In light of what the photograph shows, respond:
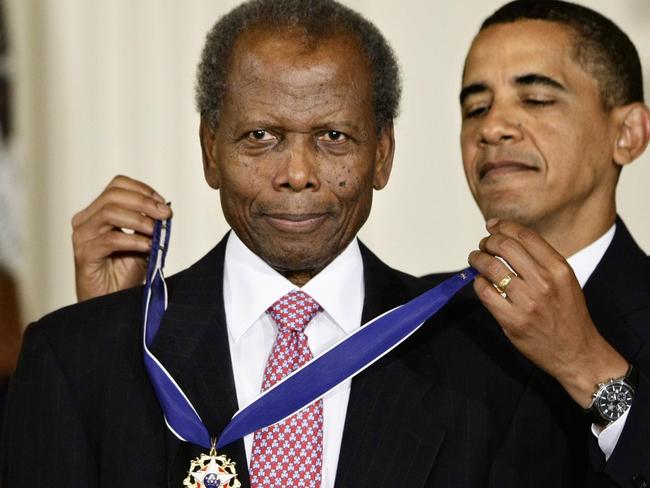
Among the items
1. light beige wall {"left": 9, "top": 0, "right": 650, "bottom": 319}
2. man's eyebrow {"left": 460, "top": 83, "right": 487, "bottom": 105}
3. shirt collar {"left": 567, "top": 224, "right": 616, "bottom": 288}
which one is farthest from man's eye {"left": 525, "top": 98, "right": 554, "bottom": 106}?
light beige wall {"left": 9, "top": 0, "right": 650, "bottom": 319}

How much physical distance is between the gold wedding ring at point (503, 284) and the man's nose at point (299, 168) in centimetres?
39

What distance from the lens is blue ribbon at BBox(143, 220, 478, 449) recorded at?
2346 mm

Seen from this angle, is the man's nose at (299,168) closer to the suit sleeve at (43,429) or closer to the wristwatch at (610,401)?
the suit sleeve at (43,429)

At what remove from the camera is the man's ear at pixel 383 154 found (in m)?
2.55

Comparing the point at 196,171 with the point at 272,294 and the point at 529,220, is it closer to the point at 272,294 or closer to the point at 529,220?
the point at 529,220

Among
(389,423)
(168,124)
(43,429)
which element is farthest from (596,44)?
(168,124)

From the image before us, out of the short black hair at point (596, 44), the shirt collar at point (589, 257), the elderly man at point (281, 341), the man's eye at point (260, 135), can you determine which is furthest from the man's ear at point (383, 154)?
the short black hair at point (596, 44)

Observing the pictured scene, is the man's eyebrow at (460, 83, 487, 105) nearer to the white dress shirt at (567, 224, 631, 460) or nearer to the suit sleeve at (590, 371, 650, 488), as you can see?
the white dress shirt at (567, 224, 631, 460)

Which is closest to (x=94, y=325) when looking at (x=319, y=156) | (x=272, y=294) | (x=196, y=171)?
(x=272, y=294)

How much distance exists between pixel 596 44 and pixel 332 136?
3.67 ft

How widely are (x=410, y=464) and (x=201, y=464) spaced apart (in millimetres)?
339

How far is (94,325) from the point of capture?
2.46 m

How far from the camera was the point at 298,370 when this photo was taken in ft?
7.85

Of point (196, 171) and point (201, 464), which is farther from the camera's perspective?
point (196, 171)
